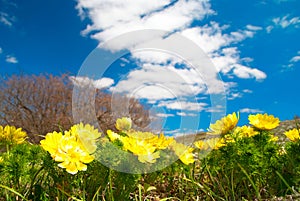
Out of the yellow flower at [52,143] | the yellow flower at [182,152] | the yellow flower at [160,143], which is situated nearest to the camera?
the yellow flower at [52,143]

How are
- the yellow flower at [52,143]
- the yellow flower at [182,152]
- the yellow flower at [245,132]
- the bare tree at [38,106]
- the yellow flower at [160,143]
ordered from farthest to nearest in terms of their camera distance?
the bare tree at [38,106] < the yellow flower at [245,132] < the yellow flower at [182,152] < the yellow flower at [160,143] < the yellow flower at [52,143]

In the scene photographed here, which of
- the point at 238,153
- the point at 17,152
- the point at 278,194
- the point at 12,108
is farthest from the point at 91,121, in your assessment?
the point at 12,108

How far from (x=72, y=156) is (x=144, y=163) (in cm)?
28

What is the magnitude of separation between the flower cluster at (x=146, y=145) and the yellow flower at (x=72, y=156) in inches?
6.1

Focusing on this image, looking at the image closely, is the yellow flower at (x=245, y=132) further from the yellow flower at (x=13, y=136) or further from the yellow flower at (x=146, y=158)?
the yellow flower at (x=13, y=136)

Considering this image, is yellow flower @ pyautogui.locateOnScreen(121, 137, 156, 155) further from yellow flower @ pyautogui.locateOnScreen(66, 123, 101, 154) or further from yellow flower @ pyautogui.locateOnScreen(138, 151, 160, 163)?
yellow flower @ pyautogui.locateOnScreen(66, 123, 101, 154)

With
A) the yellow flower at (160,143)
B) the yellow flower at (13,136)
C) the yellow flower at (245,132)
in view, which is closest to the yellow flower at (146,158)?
the yellow flower at (160,143)

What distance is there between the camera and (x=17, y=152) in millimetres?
1575

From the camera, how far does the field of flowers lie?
51.8 inches

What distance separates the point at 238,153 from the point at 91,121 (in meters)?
0.87

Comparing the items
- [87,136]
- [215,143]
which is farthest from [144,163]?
[215,143]

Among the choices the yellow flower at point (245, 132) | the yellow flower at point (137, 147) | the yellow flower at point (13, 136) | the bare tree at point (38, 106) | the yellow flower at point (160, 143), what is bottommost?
the yellow flower at point (137, 147)

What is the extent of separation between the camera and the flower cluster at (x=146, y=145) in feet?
4.25

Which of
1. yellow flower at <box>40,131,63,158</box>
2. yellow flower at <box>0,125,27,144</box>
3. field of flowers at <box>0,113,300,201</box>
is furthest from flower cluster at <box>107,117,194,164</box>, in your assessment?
yellow flower at <box>0,125,27,144</box>
